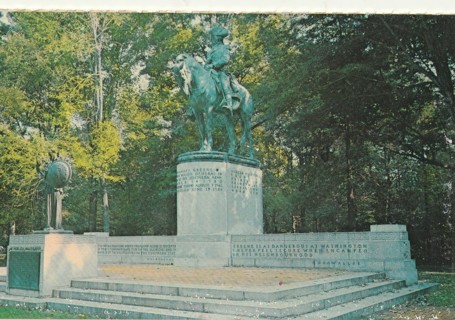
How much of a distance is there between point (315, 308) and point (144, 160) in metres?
21.0

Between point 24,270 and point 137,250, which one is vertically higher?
point 137,250

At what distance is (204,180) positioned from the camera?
16.1 metres

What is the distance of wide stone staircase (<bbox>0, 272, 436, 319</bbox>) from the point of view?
316 inches

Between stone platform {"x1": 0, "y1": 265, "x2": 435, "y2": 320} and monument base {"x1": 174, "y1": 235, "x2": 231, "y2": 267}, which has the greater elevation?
monument base {"x1": 174, "y1": 235, "x2": 231, "y2": 267}

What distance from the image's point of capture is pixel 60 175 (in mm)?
11297

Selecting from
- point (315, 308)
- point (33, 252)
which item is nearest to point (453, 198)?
point (315, 308)

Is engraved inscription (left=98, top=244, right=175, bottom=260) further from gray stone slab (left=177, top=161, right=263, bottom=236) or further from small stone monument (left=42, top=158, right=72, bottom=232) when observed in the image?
small stone monument (left=42, top=158, right=72, bottom=232)

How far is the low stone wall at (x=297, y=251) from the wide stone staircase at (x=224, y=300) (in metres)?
1.18

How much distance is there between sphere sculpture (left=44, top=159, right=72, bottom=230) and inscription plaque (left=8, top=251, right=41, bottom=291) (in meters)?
0.73

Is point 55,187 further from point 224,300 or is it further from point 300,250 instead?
point 300,250

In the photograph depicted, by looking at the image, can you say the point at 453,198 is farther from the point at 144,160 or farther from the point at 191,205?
the point at 144,160

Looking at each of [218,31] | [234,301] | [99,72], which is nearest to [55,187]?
[234,301]

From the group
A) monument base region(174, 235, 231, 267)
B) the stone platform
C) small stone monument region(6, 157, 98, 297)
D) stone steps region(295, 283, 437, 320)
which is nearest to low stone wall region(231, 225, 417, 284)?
monument base region(174, 235, 231, 267)

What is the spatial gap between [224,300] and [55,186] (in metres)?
4.90
